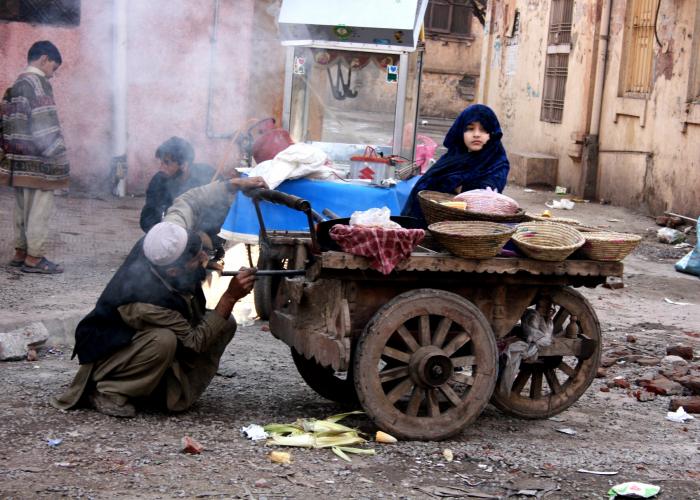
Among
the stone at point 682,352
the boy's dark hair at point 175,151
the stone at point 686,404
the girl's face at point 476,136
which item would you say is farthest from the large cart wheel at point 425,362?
the boy's dark hair at point 175,151

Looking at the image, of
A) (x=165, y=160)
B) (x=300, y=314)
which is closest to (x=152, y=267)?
(x=300, y=314)

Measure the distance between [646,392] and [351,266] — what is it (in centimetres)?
227

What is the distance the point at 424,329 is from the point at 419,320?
5 cm

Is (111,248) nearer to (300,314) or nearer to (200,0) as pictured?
(200,0)

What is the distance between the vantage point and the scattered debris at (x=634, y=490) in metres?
3.89

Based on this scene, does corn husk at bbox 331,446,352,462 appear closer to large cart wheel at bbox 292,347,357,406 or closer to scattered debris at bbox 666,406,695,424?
large cart wheel at bbox 292,347,357,406

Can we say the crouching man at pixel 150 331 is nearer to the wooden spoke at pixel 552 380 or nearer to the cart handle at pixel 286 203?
the cart handle at pixel 286 203

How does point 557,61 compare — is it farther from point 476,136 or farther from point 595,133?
point 476,136

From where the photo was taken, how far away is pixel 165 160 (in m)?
6.82

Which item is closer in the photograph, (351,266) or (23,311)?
(351,266)

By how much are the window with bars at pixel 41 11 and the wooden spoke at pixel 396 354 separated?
7359 mm

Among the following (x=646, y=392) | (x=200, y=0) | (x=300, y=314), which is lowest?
(x=646, y=392)

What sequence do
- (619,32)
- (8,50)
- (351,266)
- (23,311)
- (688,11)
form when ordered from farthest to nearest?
(619,32), (688,11), (8,50), (23,311), (351,266)

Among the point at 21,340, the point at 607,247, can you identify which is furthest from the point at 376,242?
the point at 21,340
